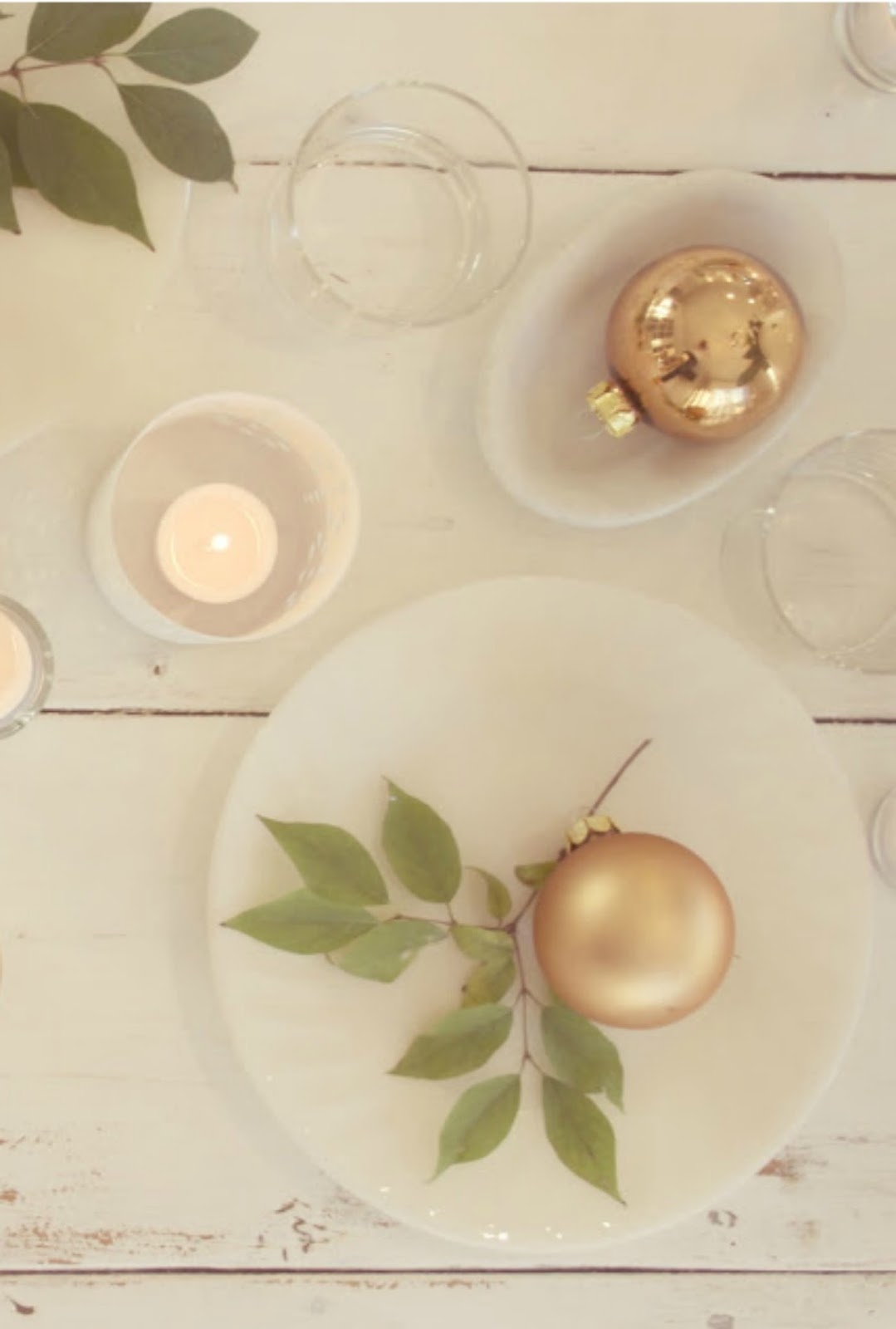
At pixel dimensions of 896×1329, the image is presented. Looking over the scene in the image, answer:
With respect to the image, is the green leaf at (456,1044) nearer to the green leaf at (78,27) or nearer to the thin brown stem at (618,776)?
the thin brown stem at (618,776)

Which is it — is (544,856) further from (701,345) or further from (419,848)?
(701,345)

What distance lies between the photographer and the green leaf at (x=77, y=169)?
1.50 ft

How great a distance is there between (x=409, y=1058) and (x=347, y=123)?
33 cm

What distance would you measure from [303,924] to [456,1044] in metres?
0.07

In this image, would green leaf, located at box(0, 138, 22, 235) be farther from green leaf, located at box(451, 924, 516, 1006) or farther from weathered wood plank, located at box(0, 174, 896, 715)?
green leaf, located at box(451, 924, 516, 1006)

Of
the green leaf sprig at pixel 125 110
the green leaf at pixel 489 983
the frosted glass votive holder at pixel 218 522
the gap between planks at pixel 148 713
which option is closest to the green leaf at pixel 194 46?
the green leaf sprig at pixel 125 110

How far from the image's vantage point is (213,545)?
50 cm

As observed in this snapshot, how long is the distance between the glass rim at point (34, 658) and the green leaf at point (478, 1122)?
20cm

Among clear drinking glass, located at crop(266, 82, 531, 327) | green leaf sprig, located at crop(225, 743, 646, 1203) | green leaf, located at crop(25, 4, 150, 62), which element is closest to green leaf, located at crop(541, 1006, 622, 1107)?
green leaf sprig, located at crop(225, 743, 646, 1203)

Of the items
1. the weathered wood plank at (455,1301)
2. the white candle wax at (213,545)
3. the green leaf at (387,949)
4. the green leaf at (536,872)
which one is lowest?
the weathered wood plank at (455,1301)

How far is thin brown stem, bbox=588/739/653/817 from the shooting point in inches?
20.7

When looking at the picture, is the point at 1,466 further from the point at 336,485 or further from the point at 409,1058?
the point at 409,1058

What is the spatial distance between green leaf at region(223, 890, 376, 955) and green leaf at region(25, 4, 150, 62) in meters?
0.28

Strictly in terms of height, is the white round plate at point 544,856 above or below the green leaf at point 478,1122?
above
